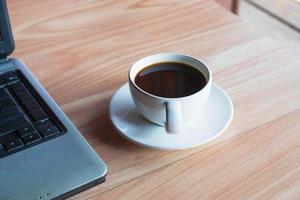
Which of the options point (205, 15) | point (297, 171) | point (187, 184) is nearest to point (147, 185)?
point (187, 184)

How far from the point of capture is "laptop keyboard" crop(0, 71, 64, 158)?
53 cm

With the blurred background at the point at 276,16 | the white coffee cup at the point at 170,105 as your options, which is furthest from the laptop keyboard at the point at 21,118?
the blurred background at the point at 276,16

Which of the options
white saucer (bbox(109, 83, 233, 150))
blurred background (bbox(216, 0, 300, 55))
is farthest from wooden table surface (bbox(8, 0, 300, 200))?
blurred background (bbox(216, 0, 300, 55))

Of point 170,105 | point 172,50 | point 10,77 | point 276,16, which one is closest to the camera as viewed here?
point 170,105

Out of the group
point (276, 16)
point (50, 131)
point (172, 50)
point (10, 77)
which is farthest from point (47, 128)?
point (276, 16)

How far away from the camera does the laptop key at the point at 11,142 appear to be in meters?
0.52

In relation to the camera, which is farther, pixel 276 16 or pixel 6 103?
pixel 276 16

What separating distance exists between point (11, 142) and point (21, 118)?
42 mm

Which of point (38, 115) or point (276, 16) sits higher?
point (38, 115)

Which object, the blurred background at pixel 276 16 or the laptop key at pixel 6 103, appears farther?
the blurred background at pixel 276 16

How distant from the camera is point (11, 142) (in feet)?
1.72

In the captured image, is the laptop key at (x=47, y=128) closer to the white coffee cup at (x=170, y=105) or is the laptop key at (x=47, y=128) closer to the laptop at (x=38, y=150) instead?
the laptop at (x=38, y=150)

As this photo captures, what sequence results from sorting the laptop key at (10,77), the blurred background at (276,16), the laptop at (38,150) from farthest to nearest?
the blurred background at (276,16)
the laptop key at (10,77)
the laptop at (38,150)

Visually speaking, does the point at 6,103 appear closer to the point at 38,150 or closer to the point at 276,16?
the point at 38,150
